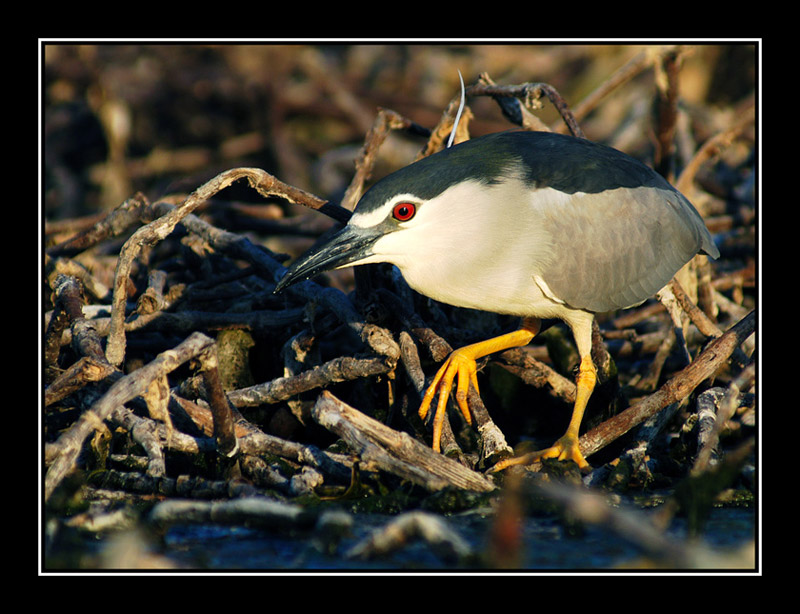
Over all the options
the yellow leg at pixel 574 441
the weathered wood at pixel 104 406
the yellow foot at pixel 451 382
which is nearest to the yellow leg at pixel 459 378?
the yellow foot at pixel 451 382

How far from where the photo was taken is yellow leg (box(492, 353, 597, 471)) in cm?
348

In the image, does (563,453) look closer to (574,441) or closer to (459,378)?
(574,441)

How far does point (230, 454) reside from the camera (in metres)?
3.36

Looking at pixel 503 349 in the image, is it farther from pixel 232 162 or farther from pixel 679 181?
pixel 232 162

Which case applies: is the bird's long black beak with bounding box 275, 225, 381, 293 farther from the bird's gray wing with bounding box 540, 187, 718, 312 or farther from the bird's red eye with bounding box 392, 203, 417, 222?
the bird's gray wing with bounding box 540, 187, 718, 312

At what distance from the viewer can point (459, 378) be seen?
3.81 metres

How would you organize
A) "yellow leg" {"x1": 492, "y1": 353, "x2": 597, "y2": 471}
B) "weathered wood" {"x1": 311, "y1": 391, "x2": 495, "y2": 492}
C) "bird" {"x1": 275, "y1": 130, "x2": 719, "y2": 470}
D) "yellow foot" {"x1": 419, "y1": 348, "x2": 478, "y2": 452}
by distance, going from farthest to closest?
1. "yellow foot" {"x1": 419, "y1": 348, "x2": 478, "y2": 452}
2. "bird" {"x1": 275, "y1": 130, "x2": 719, "y2": 470}
3. "yellow leg" {"x1": 492, "y1": 353, "x2": 597, "y2": 471}
4. "weathered wood" {"x1": 311, "y1": 391, "x2": 495, "y2": 492}

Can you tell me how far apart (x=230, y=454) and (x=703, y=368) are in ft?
6.97

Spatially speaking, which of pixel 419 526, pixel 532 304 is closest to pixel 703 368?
pixel 532 304

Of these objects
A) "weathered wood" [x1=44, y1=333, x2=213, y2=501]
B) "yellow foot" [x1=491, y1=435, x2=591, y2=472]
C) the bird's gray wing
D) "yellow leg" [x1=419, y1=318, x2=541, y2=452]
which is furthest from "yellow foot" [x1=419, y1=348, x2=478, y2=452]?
"weathered wood" [x1=44, y1=333, x2=213, y2=501]

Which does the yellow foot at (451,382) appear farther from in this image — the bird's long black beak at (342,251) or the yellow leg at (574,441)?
the bird's long black beak at (342,251)

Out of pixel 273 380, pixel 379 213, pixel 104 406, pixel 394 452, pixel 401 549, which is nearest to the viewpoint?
pixel 401 549

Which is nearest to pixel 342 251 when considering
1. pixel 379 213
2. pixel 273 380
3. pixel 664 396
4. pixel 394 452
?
pixel 379 213

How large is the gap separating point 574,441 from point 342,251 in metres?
1.31
